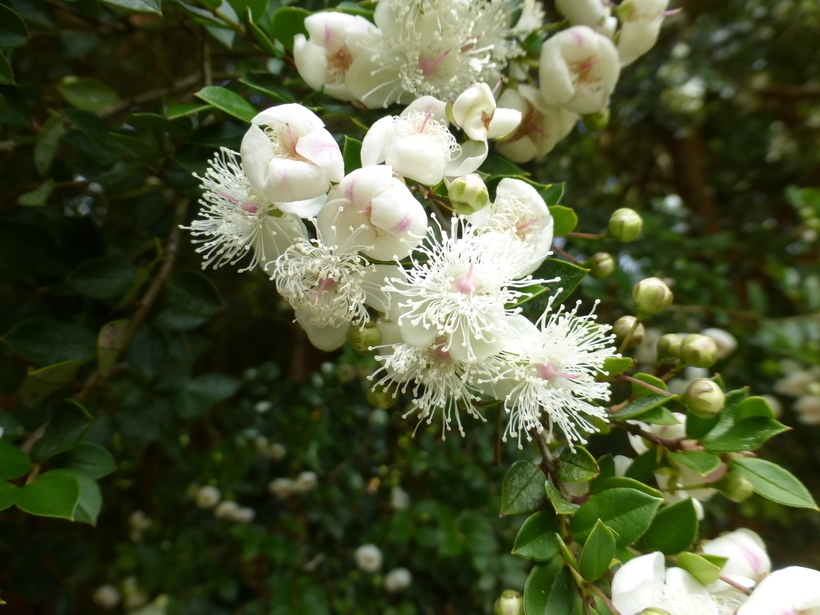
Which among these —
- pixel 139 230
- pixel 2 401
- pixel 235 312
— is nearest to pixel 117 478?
pixel 235 312

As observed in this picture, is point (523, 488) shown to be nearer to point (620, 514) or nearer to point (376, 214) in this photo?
point (620, 514)

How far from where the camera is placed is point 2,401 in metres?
1.30

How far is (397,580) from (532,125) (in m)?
1.42

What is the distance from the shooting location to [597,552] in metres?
0.55

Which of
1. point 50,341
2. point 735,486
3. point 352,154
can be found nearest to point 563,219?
point 352,154

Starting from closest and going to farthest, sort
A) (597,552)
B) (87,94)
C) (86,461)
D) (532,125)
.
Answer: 1. (597,552)
2. (86,461)
3. (532,125)
4. (87,94)

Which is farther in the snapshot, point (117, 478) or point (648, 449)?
point (117, 478)

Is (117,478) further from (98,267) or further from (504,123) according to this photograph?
(504,123)

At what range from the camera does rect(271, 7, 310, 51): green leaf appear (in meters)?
0.76

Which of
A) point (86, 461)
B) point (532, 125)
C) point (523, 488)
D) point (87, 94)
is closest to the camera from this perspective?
point (523, 488)

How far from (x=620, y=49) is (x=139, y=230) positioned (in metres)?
1.06

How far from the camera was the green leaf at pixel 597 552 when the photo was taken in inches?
21.5

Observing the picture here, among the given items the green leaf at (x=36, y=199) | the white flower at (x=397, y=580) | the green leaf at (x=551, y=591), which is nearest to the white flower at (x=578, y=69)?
the green leaf at (x=551, y=591)

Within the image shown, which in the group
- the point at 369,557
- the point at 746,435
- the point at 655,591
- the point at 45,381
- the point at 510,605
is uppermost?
the point at 746,435
